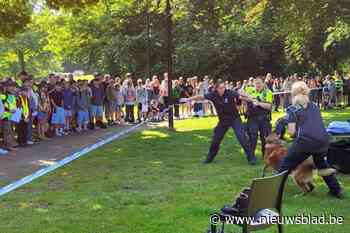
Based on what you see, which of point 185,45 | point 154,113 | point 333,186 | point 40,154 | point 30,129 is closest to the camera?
point 333,186

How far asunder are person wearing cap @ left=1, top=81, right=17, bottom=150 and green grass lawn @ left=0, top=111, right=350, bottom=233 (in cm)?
251

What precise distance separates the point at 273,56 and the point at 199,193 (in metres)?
33.4

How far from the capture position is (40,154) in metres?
14.4

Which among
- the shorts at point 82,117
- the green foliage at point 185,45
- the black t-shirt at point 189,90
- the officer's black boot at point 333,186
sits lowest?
the officer's black boot at point 333,186

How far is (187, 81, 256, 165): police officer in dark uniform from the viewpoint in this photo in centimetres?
1242

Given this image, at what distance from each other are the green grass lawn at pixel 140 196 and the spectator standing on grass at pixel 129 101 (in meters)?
8.73

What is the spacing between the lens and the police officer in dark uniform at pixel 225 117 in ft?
40.8

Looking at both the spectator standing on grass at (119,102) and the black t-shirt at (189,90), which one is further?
the black t-shirt at (189,90)

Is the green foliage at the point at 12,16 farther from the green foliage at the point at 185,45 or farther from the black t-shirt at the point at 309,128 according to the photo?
the green foliage at the point at 185,45

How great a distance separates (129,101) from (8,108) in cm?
848

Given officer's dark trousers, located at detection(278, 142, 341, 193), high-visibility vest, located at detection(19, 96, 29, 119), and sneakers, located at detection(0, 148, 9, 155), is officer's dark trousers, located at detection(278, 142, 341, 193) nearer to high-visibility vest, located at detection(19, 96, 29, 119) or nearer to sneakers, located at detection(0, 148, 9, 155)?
sneakers, located at detection(0, 148, 9, 155)

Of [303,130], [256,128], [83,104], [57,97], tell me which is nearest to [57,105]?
[57,97]

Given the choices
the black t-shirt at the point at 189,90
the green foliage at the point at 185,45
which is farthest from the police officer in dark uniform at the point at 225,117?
the green foliage at the point at 185,45

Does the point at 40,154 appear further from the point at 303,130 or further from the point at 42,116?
the point at 303,130
